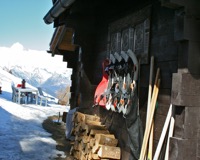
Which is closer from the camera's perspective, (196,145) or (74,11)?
(196,145)

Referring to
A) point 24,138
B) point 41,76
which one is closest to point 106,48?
point 24,138

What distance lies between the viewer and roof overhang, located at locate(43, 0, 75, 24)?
4965 mm

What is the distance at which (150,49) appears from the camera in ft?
13.9

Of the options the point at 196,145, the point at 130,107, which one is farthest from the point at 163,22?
the point at 196,145

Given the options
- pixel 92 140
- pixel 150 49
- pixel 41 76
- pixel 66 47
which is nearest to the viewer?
pixel 150 49

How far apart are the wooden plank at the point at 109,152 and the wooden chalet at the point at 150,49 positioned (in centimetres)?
9

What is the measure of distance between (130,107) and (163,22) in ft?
4.42

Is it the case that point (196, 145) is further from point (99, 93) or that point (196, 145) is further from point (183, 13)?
point (99, 93)

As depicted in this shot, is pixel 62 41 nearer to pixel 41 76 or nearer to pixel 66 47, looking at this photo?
pixel 66 47

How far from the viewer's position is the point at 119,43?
5379 mm

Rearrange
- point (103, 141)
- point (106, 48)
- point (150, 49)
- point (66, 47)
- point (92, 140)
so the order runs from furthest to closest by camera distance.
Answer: point (66, 47)
point (106, 48)
point (92, 140)
point (103, 141)
point (150, 49)

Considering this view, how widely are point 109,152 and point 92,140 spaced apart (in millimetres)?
487

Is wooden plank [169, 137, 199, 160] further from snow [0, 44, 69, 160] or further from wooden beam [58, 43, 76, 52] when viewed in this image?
wooden beam [58, 43, 76, 52]

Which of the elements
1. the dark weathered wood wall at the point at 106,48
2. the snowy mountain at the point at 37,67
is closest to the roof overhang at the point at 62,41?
the dark weathered wood wall at the point at 106,48
